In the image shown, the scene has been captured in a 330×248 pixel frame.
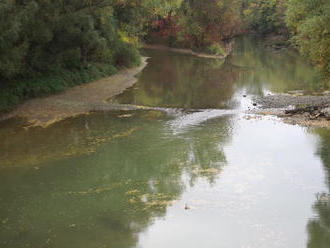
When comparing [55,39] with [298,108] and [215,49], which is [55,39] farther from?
[215,49]

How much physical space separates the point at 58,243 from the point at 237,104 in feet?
68.6

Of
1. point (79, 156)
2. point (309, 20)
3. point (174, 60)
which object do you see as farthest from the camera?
point (174, 60)

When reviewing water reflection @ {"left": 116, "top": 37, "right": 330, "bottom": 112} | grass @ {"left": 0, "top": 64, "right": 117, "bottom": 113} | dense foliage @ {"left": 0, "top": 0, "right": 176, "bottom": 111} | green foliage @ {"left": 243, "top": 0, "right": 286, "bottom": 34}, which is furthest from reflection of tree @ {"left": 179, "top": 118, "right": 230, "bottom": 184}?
green foliage @ {"left": 243, "top": 0, "right": 286, "bottom": 34}

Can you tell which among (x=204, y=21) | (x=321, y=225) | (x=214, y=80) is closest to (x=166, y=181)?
(x=321, y=225)

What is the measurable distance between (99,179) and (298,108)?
15687 mm

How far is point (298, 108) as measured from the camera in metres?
28.2

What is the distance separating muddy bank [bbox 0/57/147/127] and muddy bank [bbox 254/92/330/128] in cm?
1015

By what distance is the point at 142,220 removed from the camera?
14094 mm

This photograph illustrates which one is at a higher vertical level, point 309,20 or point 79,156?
point 309,20

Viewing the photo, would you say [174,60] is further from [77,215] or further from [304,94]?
[77,215]

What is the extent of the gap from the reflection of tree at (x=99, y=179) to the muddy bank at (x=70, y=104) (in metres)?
1.81

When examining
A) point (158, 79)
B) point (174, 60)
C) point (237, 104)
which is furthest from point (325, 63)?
point (174, 60)

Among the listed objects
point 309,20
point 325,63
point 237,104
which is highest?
point 309,20

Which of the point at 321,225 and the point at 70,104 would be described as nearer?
the point at 321,225
